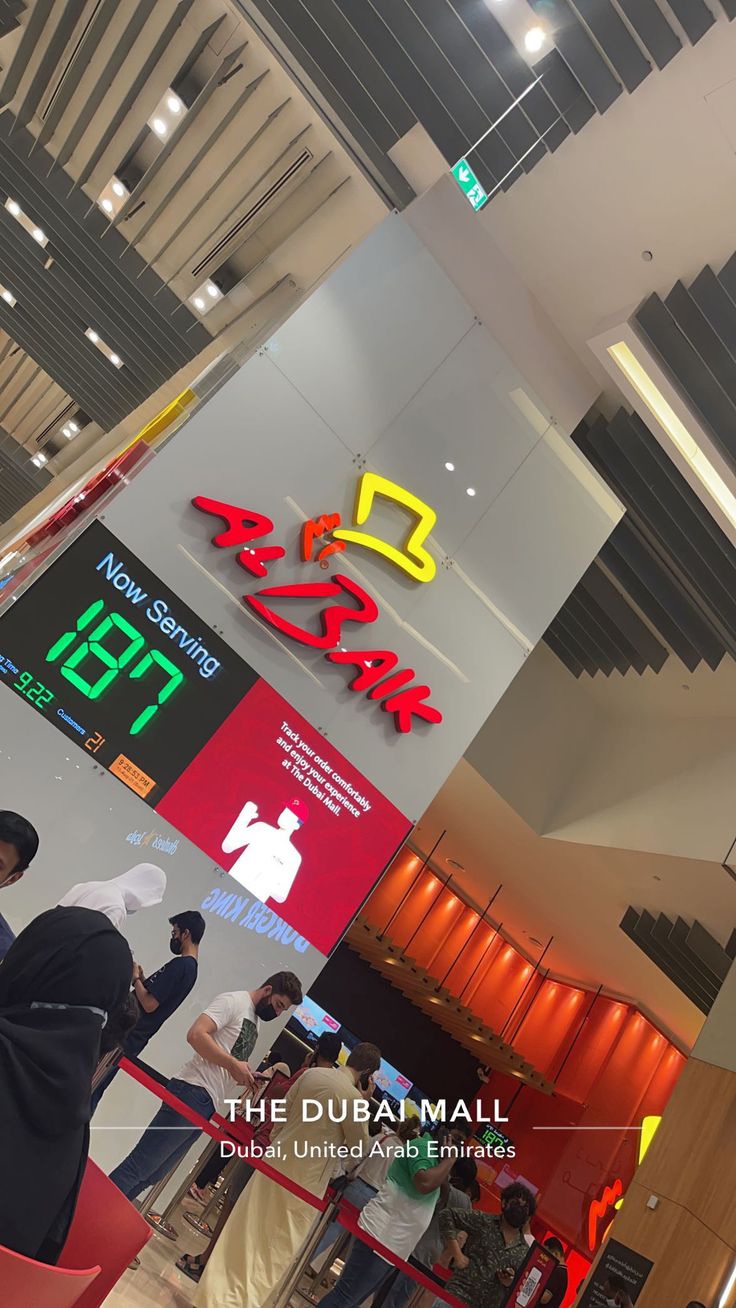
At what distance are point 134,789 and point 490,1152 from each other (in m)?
9.29

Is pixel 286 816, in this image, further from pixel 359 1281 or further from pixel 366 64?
pixel 366 64

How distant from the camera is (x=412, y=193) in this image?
4.30 meters

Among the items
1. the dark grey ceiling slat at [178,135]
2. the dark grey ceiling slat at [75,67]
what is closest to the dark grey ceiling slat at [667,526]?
the dark grey ceiling slat at [178,135]

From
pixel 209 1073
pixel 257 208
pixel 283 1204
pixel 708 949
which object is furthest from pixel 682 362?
pixel 708 949

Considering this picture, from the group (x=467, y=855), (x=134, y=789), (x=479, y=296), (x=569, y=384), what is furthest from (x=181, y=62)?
(x=467, y=855)

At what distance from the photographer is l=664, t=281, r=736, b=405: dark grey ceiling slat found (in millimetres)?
4488

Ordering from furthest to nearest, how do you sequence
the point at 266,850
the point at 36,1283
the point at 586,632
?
the point at 586,632, the point at 266,850, the point at 36,1283

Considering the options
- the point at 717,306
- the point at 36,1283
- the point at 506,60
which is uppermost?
the point at 717,306

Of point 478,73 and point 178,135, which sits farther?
point 178,135

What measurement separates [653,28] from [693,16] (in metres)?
0.15

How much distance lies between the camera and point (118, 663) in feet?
10.3

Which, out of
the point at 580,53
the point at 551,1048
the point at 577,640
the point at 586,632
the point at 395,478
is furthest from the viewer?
the point at 551,1048

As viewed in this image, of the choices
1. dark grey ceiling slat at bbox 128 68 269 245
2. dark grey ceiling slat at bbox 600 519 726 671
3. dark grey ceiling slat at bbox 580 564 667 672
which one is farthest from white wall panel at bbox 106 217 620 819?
dark grey ceiling slat at bbox 580 564 667 672

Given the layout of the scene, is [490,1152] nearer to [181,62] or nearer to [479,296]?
[479,296]
